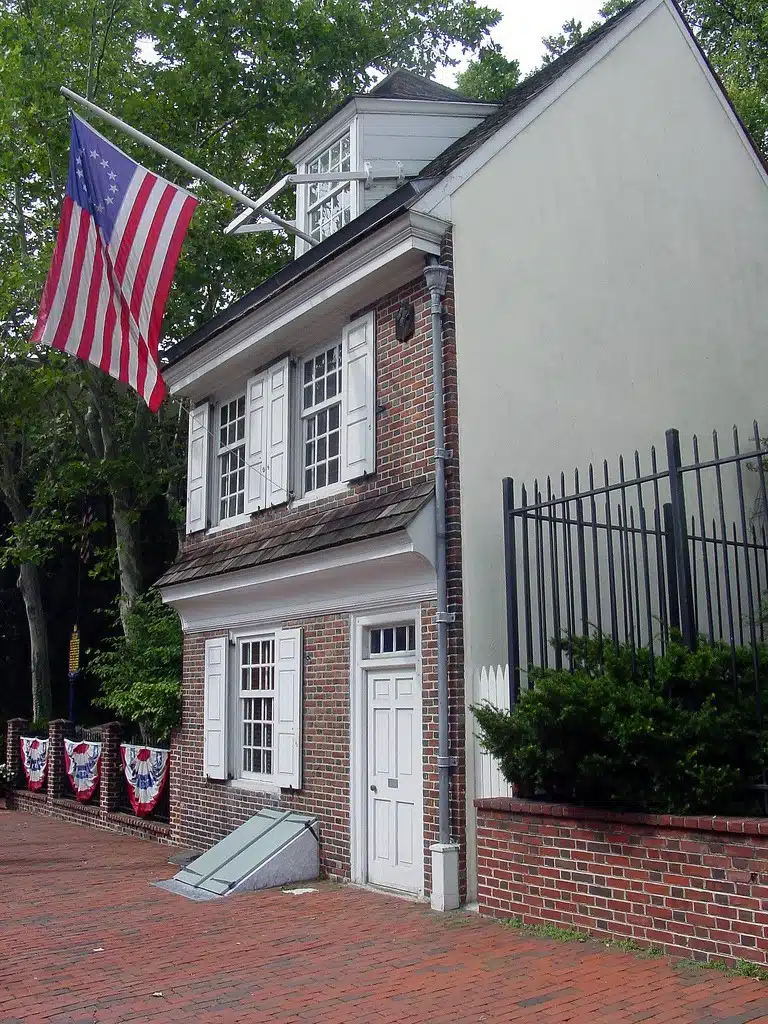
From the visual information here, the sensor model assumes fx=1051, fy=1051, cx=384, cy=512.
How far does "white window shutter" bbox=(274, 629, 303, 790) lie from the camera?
1083 centimetres

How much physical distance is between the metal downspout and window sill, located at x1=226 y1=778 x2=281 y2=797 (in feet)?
10.1

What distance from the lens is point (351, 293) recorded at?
10.3 metres

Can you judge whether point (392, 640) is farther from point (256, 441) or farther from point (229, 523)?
point (229, 523)

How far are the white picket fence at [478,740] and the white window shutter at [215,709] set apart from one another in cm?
447

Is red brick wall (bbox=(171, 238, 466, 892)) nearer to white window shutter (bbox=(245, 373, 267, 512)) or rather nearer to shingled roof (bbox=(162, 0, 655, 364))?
white window shutter (bbox=(245, 373, 267, 512))

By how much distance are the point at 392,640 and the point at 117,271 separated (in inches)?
177

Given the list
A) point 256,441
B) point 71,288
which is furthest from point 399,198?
point 256,441

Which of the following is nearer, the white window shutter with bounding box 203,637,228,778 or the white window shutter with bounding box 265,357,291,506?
the white window shutter with bounding box 265,357,291,506

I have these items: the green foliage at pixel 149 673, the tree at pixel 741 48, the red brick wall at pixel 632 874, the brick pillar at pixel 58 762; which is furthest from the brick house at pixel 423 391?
the brick pillar at pixel 58 762

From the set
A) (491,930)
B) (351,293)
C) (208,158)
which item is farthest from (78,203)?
(208,158)

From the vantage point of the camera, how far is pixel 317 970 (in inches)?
265

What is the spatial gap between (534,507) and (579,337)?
2655 mm

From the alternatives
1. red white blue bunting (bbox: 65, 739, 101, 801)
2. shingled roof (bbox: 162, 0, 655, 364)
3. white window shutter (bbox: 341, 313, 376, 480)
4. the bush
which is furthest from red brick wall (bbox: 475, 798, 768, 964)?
red white blue bunting (bbox: 65, 739, 101, 801)

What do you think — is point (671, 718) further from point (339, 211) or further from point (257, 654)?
point (339, 211)
